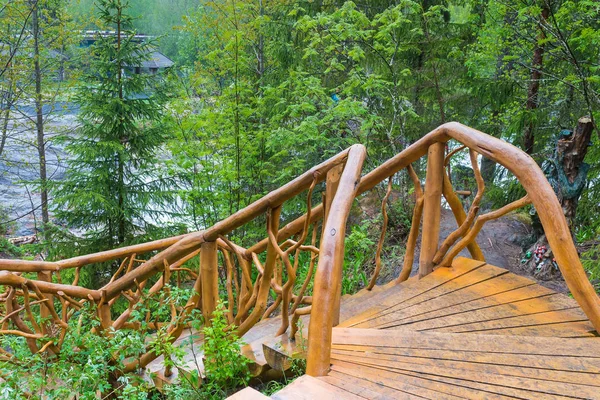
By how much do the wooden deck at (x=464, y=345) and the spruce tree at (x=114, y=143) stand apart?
5182 mm

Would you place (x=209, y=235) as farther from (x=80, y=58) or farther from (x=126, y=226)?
(x=80, y=58)

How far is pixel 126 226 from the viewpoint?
7586 mm

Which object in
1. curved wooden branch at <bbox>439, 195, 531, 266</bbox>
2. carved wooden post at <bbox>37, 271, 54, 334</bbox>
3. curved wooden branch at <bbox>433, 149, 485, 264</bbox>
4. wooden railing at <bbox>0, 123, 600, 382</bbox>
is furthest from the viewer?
carved wooden post at <bbox>37, 271, 54, 334</bbox>

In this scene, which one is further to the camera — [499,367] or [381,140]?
[381,140]

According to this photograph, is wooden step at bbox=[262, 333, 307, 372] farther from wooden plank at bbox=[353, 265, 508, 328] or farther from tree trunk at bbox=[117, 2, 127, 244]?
tree trunk at bbox=[117, 2, 127, 244]

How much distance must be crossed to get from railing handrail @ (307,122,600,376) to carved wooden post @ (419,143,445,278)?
82 mm

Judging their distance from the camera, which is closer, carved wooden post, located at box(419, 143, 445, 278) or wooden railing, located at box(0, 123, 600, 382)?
wooden railing, located at box(0, 123, 600, 382)

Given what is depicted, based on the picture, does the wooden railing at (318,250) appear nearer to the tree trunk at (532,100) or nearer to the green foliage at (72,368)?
the green foliage at (72,368)

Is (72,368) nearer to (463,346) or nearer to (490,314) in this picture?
(463,346)

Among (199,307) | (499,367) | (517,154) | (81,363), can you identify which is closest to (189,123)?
(199,307)

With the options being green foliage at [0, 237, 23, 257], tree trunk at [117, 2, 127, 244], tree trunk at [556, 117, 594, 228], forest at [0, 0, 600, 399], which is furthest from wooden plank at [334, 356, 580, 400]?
green foliage at [0, 237, 23, 257]

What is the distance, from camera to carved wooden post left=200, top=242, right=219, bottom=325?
3.29m

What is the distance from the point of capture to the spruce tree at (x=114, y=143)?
693 centimetres

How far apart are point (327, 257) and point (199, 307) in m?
1.65
